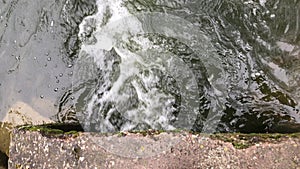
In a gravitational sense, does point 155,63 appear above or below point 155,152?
above

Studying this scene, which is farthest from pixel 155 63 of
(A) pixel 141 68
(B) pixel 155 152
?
(B) pixel 155 152

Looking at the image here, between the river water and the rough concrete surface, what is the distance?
2.38 ft

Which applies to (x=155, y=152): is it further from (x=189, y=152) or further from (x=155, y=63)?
(x=155, y=63)

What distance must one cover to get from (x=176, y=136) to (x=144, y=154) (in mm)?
184

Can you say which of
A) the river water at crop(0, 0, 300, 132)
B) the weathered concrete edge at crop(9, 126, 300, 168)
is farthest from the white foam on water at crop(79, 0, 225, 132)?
the weathered concrete edge at crop(9, 126, 300, 168)

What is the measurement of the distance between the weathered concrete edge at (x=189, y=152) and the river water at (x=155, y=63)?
71 cm

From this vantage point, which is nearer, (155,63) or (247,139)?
(247,139)

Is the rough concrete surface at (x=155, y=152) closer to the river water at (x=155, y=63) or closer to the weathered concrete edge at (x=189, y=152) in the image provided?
the weathered concrete edge at (x=189, y=152)

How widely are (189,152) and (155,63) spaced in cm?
106

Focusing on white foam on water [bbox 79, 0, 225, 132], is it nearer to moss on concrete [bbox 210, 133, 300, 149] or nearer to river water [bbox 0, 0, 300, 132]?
river water [bbox 0, 0, 300, 132]

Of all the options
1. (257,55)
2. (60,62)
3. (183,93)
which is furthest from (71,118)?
(257,55)

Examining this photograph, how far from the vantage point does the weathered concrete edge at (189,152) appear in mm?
2119

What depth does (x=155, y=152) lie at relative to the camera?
2191mm

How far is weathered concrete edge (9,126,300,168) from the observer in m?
2.12
